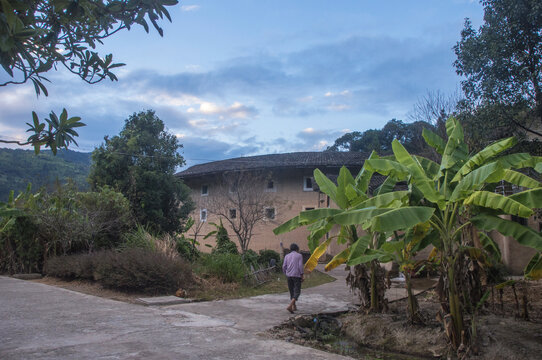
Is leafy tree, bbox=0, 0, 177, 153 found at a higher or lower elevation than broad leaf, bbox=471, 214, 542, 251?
higher

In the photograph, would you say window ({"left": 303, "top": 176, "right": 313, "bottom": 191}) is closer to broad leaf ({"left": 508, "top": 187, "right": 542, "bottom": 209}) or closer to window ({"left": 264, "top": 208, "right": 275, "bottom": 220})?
window ({"left": 264, "top": 208, "right": 275, "bottom": 220})

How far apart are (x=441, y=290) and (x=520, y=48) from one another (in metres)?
8.68

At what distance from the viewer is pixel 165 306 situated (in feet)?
32.5

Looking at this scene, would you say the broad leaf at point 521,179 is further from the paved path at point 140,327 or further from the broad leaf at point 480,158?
the paved path at point 140,327

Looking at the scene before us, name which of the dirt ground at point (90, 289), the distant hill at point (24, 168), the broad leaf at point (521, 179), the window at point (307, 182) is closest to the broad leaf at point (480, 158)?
the broad leaf at point (521, 179)

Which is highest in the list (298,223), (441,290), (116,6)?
(116,6)

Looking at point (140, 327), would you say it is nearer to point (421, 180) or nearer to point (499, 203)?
point (421, 180)

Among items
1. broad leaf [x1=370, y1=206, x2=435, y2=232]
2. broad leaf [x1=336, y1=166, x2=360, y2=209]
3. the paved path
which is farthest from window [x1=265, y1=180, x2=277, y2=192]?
broad leaf [x1=370, y1=206, x2=435, y2=232]

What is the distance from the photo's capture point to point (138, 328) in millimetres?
7227

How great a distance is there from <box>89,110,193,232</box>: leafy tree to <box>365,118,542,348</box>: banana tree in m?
13.4

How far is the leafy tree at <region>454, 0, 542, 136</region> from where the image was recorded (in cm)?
1159

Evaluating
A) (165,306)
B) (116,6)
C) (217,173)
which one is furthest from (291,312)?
(217,173)

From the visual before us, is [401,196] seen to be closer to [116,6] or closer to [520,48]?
[116,6]

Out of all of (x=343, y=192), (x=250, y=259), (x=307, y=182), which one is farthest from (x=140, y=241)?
(x=307, y=182)
